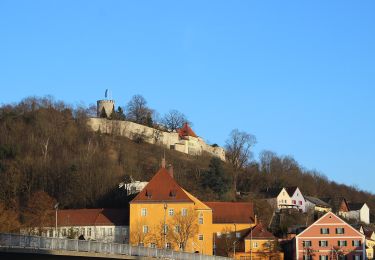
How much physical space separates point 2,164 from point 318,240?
4548cm

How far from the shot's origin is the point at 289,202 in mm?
130750

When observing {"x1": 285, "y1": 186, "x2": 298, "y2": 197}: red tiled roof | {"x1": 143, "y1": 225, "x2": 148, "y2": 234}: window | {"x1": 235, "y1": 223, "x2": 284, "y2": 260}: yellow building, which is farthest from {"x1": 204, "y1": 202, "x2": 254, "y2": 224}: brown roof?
{"x1": 285, "y1": 186, "x2": 298, "y2": 197}: red tiled roof

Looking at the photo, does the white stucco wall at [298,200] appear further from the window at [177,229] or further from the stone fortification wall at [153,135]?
the window at [177,229]

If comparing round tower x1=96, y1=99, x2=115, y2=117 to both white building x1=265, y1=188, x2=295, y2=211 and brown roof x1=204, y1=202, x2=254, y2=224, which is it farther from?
brown roof x1=204, y1=202, x2=254, y2=224

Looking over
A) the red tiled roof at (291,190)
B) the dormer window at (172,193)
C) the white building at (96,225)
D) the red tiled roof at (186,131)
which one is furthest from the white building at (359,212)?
the white building at (96,225)

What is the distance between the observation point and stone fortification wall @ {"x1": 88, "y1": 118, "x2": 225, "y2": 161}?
13812 centimetres

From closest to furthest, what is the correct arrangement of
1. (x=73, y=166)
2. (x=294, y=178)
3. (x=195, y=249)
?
(x=195, y=249), (x=73, y=166), (x=294, y=178)

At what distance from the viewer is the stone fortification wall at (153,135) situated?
138125 millimetres

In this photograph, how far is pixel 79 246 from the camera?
4775 cm

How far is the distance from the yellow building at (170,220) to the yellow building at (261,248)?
3171 mm

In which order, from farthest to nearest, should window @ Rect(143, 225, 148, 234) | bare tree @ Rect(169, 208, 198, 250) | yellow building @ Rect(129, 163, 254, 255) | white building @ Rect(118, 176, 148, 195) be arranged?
1. white building @ Rect(118, 176, 148, 195)
2. window @ Rect(143, 225, 148, 234)
3. yellow building @ Rect(129, 163, 254, 255)
4. bare tree @ Rect(169, 208, 198, 250)

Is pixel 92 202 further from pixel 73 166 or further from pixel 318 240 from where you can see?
pixel 318 240

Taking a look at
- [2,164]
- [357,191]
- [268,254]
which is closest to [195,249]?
[268,254]

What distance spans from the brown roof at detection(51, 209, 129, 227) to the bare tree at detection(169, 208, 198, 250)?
6.07 m
